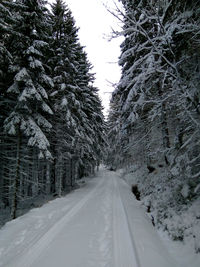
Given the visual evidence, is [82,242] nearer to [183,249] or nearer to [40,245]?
[40,245]

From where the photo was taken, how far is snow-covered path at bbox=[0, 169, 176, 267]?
3332 millimetres

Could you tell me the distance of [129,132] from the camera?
41.5 ft

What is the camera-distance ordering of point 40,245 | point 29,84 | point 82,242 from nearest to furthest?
1. point 40,245
2. point 82,242
3. point 29,84

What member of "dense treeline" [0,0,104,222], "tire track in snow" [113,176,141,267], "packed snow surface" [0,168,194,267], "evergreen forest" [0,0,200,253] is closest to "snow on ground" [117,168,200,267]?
"evergreen forest" [0,0,200,253]

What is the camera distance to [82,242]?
4.15 m

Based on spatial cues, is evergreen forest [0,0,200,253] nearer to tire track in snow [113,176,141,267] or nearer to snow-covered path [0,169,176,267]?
snow-covered path [0,169,176,267]

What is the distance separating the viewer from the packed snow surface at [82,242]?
333 cm

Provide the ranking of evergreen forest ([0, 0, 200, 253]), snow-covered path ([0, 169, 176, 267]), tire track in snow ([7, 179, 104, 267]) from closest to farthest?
tire track in snow ([7, 179, 104, 267]), snow-covered path ([0, 169, 176, 267]), evergreen forest ([0, 0, 200, 253])

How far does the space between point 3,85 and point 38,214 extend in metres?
8.30

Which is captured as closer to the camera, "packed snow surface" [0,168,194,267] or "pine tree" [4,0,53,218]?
"packed snow surface" [0,168,194,267]

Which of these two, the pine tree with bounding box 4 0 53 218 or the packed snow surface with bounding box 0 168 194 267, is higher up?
the pine tree with bounding box 4 0 53 218

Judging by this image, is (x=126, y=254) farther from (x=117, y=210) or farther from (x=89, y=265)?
(x=117, y=210)

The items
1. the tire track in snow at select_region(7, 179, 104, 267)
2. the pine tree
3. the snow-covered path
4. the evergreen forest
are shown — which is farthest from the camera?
the pine tree

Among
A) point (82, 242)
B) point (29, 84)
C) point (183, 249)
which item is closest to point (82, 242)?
point (82, 242)
